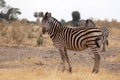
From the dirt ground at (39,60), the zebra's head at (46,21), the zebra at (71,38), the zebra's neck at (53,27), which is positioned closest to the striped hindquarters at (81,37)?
the zebra at (71,38)

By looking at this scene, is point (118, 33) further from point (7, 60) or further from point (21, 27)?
point (7, 60)

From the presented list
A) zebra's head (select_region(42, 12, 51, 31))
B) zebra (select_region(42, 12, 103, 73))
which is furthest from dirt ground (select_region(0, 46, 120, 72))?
zebra's head (select_region(42, 12, 51, 31))

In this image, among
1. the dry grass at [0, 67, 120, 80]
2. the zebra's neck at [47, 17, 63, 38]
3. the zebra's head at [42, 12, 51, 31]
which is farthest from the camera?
the zebra's neck at [47, 17, 63, 38]

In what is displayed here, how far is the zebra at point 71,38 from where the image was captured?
489 inches

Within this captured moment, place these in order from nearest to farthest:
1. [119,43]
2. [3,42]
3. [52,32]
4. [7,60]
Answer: [52,32] → [7,60] → [3,42] → [119,43]

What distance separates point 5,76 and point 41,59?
525cm

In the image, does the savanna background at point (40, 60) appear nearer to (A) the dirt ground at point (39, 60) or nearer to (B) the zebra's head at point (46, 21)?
(A) the dirt ground at point (39, 60)

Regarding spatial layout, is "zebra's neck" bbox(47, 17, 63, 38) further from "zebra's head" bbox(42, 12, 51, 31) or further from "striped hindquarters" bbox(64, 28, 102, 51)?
"striped hindquarters" bbox(64, 28, 102, 51)

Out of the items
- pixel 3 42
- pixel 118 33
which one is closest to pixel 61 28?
pixel 3 42

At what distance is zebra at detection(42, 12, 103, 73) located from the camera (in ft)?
40.7

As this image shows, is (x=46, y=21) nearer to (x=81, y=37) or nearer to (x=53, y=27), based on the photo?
(x=53, y=27)

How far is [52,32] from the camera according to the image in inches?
520

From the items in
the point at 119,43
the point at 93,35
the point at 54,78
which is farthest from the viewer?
the point at 119,43

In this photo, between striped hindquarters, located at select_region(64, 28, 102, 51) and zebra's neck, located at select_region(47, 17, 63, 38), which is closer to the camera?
striped hindquarters, located at select_region(64, 28, 102, 51)
